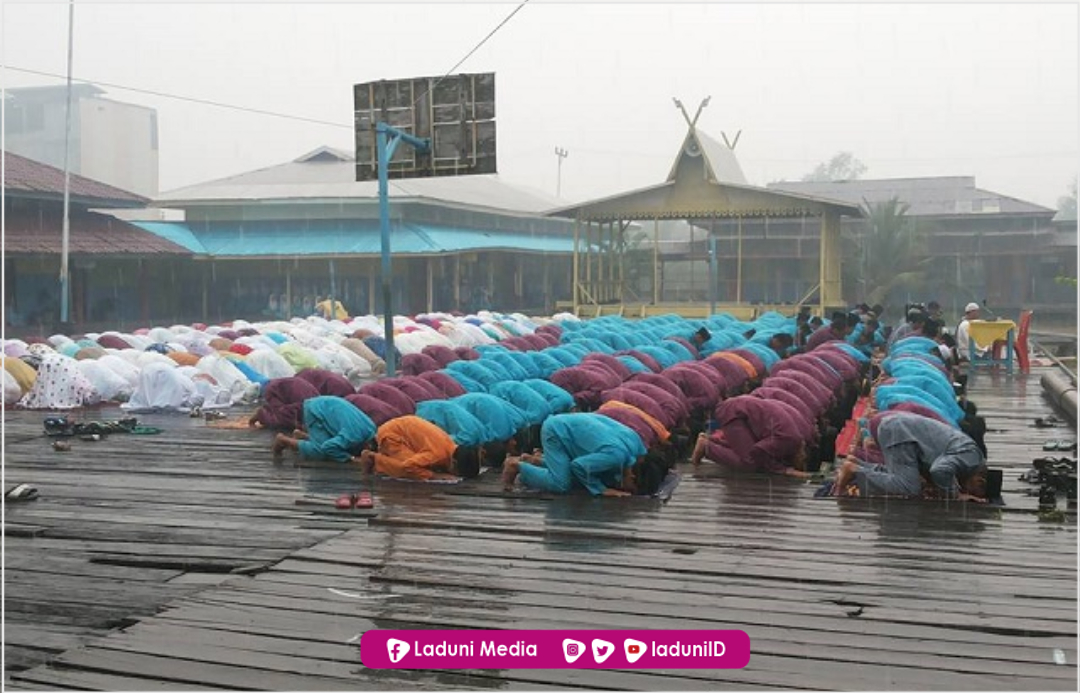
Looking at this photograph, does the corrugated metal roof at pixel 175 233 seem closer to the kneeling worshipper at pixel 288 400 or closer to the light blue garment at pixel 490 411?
the kneeling worshipper at pixel 288 400

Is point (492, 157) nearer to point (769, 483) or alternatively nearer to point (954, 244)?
point (769, 483)

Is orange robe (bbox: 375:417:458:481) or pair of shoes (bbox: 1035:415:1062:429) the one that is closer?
orange robe (bbox: 375:417:458:481)

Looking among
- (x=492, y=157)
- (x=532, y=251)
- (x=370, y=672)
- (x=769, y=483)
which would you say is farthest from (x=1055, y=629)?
(x=532, y=251)

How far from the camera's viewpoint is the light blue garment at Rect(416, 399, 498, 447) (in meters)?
11.3

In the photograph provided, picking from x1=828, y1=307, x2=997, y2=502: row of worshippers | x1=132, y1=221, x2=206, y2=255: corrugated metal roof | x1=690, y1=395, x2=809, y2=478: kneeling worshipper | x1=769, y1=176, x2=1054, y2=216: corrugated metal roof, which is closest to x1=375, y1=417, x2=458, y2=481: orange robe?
x1=690, y1=395, x2=809, y2=478: kneeling worshipper

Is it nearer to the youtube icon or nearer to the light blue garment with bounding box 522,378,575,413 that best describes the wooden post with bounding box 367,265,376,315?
the light blue garment with bounding box 522,378,575,413

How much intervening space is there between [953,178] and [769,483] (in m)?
32.5

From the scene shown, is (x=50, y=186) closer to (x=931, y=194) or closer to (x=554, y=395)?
(x=554, y=395)

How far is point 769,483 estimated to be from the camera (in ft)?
36.2

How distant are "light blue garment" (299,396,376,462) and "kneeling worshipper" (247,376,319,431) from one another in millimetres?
2228

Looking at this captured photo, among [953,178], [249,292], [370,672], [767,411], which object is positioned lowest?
[370,672]

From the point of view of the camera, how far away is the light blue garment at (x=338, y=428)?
12055 millimetres

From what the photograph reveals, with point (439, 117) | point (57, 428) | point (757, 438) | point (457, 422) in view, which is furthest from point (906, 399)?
point (57, 428)

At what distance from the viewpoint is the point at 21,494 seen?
1040 cm
